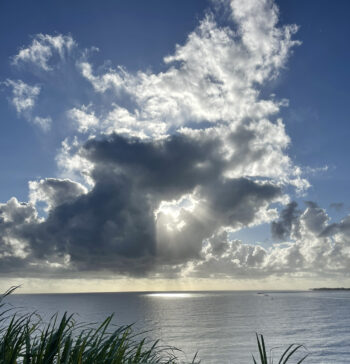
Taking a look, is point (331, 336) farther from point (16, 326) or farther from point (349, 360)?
point (16, 326)

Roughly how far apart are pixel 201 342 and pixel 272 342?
1691 cm

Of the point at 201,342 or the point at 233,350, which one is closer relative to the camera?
the point at 233,350

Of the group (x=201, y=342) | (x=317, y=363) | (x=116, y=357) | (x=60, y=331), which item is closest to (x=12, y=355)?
(x=60, y=331)

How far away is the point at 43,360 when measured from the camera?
166 inches

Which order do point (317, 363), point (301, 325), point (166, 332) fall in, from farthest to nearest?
point (301, 325) → point (166, 332) → point (317, 363)

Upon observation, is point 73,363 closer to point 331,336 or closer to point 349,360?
point 349,360

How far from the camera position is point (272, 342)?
243 feet

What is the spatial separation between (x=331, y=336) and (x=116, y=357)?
3704 inches

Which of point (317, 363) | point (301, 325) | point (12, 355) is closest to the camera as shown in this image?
point (12, 355)

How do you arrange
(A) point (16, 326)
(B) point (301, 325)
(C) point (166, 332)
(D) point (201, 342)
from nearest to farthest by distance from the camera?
(A) point (16, 326), (D) point (201, 342), (C) point (166, 332), (B) point (301, 325)

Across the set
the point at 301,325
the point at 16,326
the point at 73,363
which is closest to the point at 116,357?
the point at 73,363

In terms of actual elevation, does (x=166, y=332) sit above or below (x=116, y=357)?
below

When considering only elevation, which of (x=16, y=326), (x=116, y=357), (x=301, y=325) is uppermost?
(x=16, y=326)

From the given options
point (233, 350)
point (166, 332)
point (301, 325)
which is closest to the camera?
point (233, 350)
